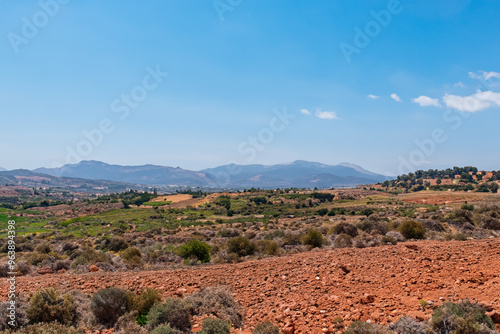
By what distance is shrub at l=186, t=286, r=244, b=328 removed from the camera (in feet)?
27.6

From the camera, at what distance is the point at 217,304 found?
344 inches

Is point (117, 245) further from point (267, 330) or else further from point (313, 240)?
point (267, 330)

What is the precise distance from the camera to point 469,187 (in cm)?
8162

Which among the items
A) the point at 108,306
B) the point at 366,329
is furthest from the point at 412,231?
the point at 108,306

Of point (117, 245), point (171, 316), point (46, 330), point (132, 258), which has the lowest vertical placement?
point (117, 245)

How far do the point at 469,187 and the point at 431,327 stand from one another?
310ft

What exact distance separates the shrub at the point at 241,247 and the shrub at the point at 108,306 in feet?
26.4

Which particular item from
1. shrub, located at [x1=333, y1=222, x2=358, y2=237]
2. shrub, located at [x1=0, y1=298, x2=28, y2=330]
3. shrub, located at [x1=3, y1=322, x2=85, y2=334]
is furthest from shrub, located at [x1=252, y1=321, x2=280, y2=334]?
shrub, located at [x1=333, y1=222, x2=358, y2=237]

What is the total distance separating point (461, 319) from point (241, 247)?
11042 mm

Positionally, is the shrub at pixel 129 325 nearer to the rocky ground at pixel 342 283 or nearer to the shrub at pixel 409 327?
the rocky ground at pixel 342 283

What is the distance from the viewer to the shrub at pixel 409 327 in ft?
21.3

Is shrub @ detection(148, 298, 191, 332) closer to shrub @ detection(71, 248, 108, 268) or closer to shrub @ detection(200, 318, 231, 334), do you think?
shrub @ detection(200, 318, 231, 334)

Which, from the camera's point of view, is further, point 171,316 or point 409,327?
point 171,316

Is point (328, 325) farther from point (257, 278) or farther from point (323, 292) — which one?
point (257, 278)
